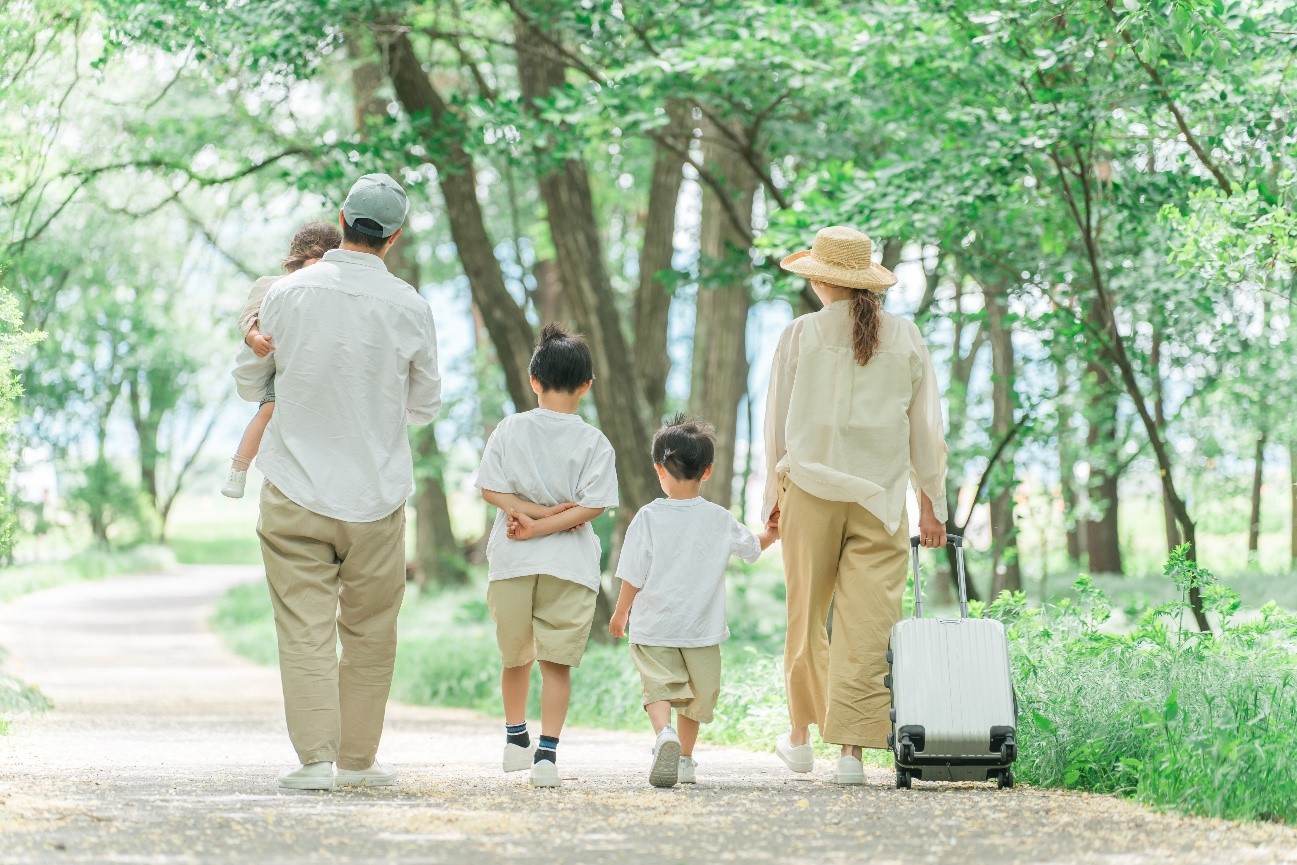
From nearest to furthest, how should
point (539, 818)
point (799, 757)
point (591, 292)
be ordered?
1. point (539, 818)
2. point (799, 757)
3. point (591, 292)

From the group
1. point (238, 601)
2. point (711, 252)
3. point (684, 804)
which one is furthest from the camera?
point (238, 601)

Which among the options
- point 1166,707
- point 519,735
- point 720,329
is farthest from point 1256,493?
point 519,735

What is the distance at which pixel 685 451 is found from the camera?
5762 mm

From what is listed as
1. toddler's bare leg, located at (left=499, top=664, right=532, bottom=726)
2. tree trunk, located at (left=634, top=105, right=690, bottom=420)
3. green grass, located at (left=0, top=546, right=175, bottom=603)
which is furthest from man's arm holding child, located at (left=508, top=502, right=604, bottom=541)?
green grass, located at (left=0, top=546, right=175, bottom=603)

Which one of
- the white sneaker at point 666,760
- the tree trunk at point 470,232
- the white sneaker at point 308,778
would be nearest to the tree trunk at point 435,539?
the tree trunk at point 470,232

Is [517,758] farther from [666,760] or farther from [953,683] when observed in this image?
[953,683]

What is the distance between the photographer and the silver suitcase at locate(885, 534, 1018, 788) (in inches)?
201

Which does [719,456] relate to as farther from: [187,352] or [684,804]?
[187,352]

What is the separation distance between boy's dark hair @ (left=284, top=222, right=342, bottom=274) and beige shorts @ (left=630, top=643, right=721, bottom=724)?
1.92m

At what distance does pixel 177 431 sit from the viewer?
5031 centimetres

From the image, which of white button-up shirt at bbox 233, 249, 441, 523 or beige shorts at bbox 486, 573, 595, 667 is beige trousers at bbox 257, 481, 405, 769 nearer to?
white button-up shirt at bbox 233, 249, 441, 523

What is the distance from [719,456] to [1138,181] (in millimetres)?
6443

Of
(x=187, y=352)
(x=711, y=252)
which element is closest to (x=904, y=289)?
(x=711, y=252)

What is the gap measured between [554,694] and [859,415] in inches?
60.7
